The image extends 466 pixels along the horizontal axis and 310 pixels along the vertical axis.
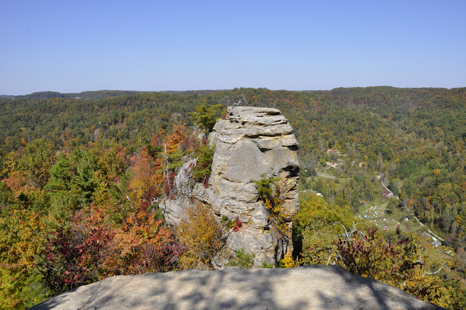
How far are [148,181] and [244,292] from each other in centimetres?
2156

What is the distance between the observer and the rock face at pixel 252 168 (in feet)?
51.5

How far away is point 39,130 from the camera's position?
110000 millimetres

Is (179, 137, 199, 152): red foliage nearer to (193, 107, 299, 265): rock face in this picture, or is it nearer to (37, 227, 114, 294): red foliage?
(193, 107, 299, 265): rock face

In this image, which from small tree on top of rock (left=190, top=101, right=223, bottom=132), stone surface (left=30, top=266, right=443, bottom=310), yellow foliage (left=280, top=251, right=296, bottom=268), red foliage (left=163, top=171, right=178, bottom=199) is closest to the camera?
stone surface (left=30, top=266, right=443, bottom=310)

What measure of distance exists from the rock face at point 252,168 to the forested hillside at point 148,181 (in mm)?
2993

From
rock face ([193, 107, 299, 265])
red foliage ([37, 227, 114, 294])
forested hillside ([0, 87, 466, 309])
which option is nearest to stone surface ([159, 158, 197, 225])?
forested hillside ([0, 87, 466, 309])

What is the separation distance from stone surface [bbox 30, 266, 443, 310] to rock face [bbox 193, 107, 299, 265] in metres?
10.5

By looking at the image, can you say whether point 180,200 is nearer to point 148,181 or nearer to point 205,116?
point 148,181

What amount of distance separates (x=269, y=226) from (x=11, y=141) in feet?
350

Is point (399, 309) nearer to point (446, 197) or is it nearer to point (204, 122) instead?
point (204, 122)

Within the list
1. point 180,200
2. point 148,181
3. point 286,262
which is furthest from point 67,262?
point 148,181

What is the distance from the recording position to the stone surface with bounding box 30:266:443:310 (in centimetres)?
395

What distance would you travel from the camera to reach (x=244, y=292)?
435 cm

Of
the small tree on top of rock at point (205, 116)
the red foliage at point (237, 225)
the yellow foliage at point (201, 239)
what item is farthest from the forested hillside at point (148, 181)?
the red foliage at point (237, 225)
